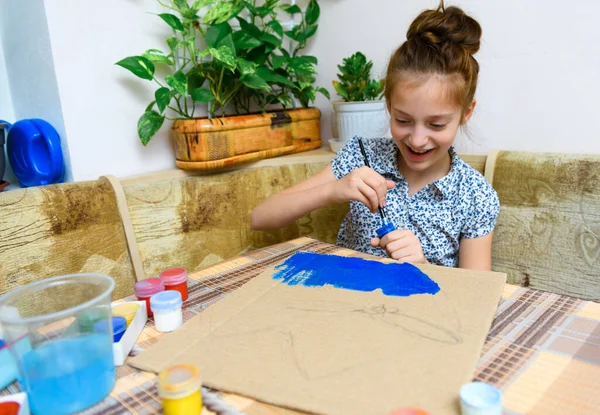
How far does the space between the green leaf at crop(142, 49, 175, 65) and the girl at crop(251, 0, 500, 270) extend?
472 millimetres

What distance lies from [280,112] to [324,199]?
53 cm

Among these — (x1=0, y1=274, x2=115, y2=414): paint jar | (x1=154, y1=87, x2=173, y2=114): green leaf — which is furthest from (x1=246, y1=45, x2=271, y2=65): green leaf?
(x1=0, y1=274, x2=115, y2=414): paint jar

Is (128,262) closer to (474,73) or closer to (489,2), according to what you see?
(474,73)

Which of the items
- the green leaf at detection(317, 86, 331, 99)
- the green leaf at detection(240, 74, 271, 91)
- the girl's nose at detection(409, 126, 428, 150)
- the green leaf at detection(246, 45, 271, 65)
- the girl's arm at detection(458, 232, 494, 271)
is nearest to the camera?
the girl's nose at detection(409, 126, 428, 150)

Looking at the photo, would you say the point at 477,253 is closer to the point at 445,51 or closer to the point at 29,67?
the point at 445,51

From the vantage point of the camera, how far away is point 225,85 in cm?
132

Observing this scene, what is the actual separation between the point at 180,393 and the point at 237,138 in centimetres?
91

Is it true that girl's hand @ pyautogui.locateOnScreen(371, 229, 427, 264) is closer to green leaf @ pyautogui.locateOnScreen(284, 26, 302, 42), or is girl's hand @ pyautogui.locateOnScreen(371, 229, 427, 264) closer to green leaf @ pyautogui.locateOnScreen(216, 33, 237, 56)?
green leaf @ pyautogui.locateOnScreen(216, 33, 237, 56)

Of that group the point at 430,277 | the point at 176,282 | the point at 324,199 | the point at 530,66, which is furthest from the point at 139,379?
the point at 530,66

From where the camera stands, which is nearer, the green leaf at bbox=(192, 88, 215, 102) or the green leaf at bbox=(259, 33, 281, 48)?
the green leaf at bbox=(192, 88, 215, 102)

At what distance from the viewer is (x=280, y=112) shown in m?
1.42

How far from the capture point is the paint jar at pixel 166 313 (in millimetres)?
609

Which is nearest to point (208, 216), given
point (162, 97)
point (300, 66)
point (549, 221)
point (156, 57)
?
point (162, 97)

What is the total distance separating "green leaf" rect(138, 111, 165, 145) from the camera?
1171 mm
